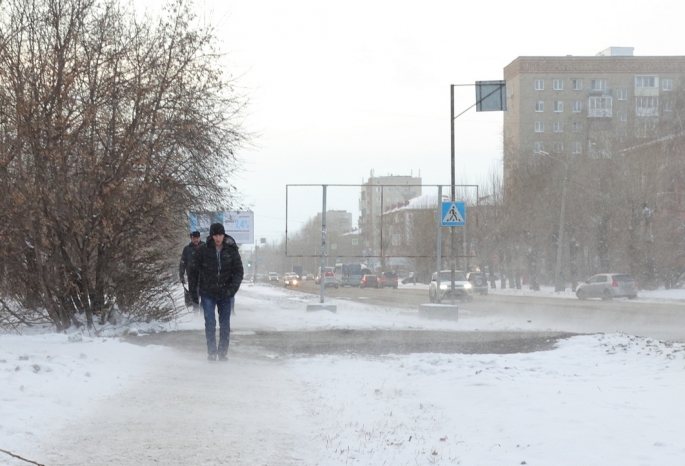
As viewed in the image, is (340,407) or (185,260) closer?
(340,407)

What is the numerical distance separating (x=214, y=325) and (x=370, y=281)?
62.3 m

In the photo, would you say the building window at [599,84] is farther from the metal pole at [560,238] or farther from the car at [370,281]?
the metal pole at [560,238]

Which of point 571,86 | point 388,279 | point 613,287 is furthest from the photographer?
point 571,86

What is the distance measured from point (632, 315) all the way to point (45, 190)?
61.6 ft

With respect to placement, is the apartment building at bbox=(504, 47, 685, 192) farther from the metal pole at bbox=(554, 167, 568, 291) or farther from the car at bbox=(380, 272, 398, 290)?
the metal pole at bbox=(554, 167, 568, 291)

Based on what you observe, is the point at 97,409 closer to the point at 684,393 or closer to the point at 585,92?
the point at 684,393

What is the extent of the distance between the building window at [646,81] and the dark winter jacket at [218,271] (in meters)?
95.0

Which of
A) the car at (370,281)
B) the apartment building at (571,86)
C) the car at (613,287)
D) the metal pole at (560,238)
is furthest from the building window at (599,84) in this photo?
the car at (613,287)

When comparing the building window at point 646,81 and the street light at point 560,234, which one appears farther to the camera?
the building window at point 646,81

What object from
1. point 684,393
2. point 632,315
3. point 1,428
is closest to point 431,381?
point 684,393

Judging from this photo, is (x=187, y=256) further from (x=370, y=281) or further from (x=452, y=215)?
(x=370, y=281)

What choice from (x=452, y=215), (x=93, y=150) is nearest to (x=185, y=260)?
(x=93, y=150)

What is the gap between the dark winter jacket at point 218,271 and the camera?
1048 centimetres

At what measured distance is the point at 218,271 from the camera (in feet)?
34.4
